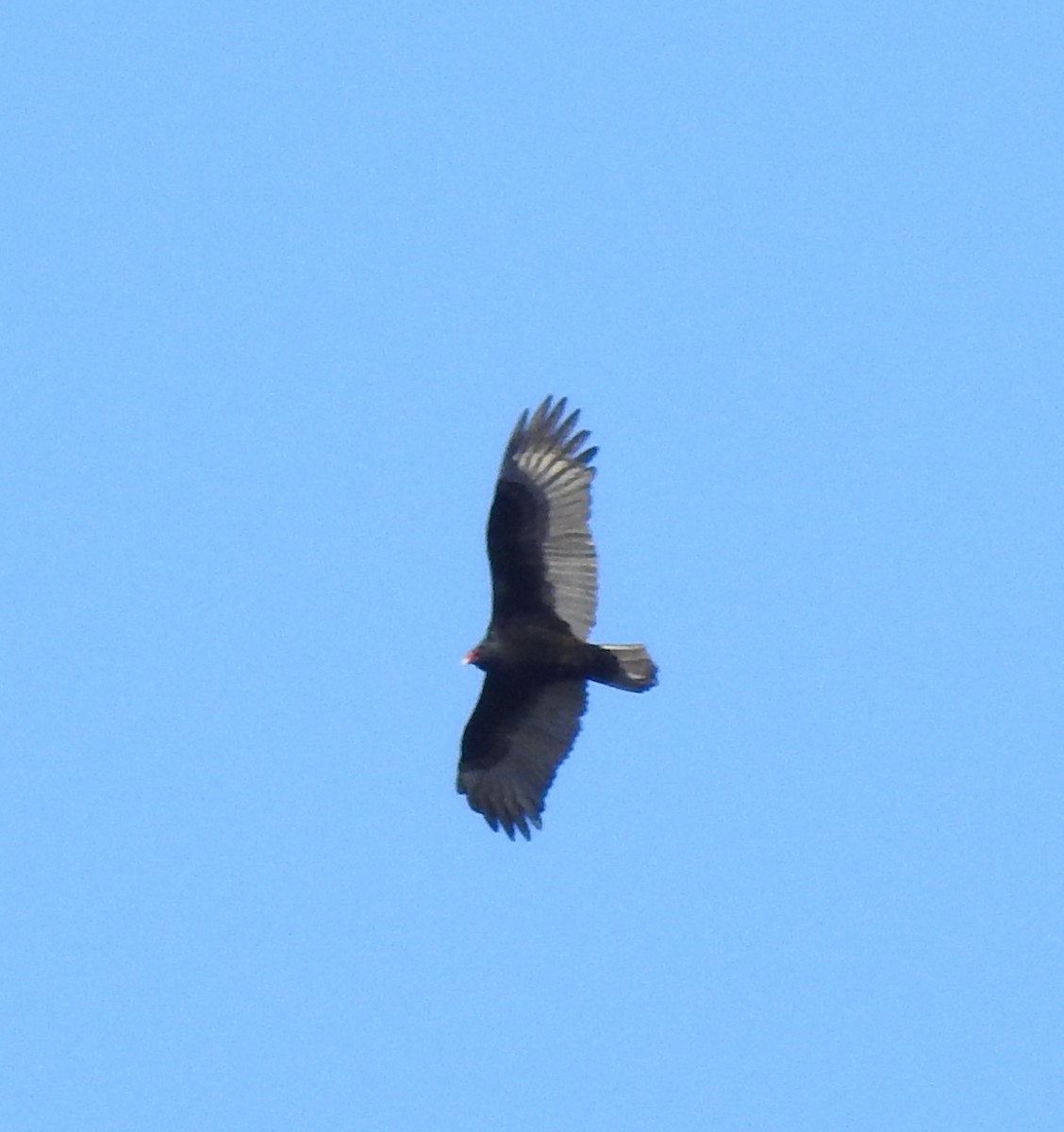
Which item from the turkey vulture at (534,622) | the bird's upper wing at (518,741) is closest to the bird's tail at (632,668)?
the turkey vulture at (534,622)

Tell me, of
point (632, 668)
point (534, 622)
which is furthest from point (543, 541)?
point (632, 668)

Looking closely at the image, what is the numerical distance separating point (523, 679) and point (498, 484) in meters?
1.59

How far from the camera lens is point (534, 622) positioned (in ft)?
53.6

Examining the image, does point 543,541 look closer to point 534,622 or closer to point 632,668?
point 534,622

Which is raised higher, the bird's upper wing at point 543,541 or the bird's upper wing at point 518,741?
the bird's upper wing at point 543,541

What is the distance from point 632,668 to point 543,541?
4.20ft

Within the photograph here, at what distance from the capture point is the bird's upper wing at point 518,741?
1638 cm

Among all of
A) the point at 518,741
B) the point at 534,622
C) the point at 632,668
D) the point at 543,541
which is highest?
the point at 543,541

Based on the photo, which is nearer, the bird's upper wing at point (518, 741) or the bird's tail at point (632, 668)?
the bird's tail at point (632, 668)

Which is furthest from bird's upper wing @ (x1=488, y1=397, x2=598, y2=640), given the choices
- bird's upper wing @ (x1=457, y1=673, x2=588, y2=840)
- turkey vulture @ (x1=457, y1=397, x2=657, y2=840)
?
bird's upper wing @ (x1=457, y1=673, x2=588, y2=840)

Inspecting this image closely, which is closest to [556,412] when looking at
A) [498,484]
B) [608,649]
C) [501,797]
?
[498,484]

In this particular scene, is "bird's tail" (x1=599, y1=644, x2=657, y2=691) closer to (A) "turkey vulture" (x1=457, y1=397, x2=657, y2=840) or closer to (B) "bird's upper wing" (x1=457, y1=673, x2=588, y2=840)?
(A) "turkey vulture" (x1=457, y1=397, x2=657, y2=840)

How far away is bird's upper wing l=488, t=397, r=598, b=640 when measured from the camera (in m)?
16.3

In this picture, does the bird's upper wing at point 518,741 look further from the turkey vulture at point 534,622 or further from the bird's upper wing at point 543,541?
the bird's upper wing at point 543,541
